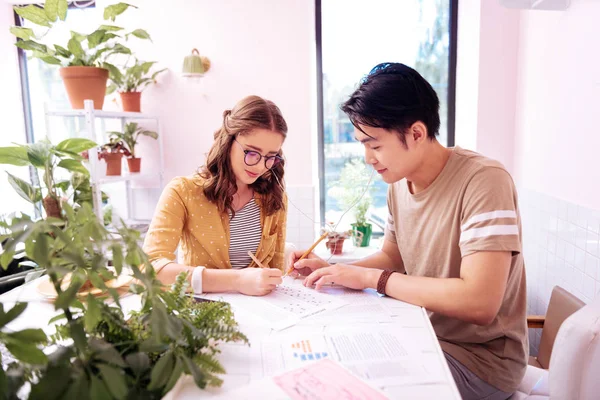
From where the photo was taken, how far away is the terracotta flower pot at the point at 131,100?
8.62 ft

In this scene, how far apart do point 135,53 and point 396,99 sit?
2178 millimetres

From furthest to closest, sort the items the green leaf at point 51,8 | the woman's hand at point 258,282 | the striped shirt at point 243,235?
the green leaf at point 51,8, the striped shirt at point 243,235, the woman's hand at point 258,282

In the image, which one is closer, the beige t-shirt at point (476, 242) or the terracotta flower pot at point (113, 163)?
the beige t-shirt at point (476, 242)

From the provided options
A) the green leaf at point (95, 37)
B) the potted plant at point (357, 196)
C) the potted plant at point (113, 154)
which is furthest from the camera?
the potted plant at point (357, 196)

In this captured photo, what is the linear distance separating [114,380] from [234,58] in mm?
2468

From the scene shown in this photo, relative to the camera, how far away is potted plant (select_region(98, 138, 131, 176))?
2.57m

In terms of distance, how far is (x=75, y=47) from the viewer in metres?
2.29

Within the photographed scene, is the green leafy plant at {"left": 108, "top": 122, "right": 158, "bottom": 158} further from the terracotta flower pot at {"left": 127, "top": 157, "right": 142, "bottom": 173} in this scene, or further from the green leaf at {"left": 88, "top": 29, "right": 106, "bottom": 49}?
the green leaf at {"left": 88, "top": 29, "right": 106, "bottom": 49}

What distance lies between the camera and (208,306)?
0.90 meters

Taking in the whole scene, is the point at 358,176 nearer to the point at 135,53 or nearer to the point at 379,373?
the point at 135,53

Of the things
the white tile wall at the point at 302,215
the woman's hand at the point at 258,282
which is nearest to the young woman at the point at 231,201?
the woman's hand at the point at 258,282

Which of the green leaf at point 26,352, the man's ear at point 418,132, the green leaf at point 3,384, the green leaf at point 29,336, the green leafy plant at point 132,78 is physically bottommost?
the green leaf at point 3,384

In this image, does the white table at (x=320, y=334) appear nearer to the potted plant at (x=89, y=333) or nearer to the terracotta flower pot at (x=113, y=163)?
the potted plant at (x=89, y=333)

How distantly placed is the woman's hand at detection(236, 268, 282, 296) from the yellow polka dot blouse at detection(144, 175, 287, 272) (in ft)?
1.03
